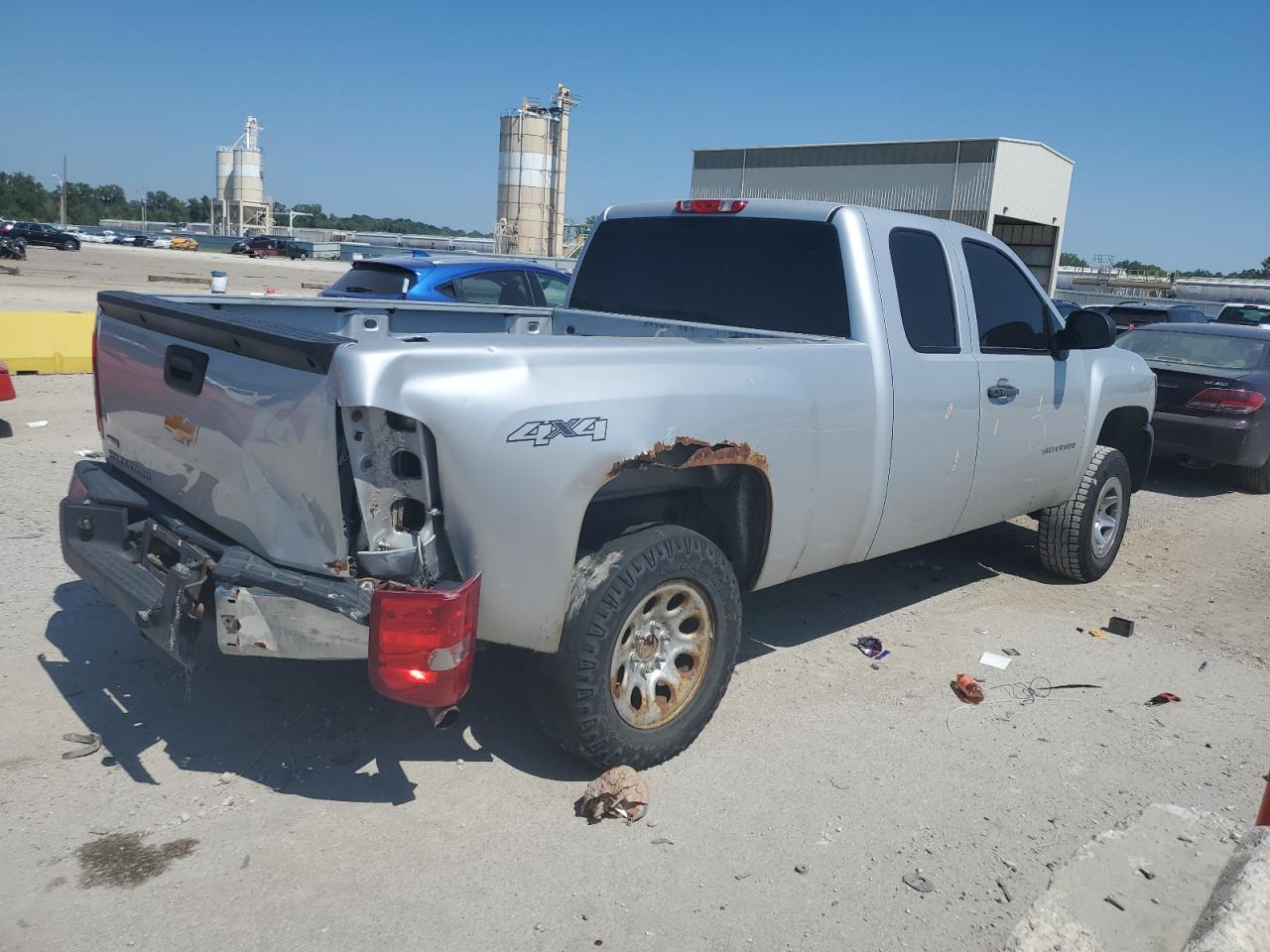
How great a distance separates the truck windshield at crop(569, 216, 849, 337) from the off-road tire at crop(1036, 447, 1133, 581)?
8.69 feet

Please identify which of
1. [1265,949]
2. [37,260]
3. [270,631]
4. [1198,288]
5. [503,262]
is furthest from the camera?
[1198,288]

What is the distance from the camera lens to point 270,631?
10.2 feet

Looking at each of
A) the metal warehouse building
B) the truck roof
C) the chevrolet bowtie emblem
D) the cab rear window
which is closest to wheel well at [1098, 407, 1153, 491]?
the truck roof

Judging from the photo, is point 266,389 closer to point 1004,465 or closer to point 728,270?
point 728,270

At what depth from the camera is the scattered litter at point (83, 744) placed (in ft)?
12.3

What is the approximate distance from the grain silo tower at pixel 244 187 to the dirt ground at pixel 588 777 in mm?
109272

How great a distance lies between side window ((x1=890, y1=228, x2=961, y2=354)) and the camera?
4777 mm

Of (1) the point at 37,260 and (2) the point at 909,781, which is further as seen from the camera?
(1) the point at 37,260

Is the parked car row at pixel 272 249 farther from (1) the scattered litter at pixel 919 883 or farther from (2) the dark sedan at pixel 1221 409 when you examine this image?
(1) the scattered litter at pixel 919 883

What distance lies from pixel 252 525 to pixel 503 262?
8242mm

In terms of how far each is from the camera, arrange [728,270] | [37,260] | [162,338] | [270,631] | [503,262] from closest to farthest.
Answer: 1. [270,631]
2. [162,338]
3. [728,270]
4. [503,262]
5. [37,260]

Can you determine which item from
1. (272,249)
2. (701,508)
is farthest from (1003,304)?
(272,249)

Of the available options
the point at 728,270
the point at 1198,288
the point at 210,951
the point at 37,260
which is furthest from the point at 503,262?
the point at 1198,288

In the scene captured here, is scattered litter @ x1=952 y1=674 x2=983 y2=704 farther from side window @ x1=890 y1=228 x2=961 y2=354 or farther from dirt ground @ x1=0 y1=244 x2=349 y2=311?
dirt ground @ x1=0 y1=244 x2=349 y2=311
